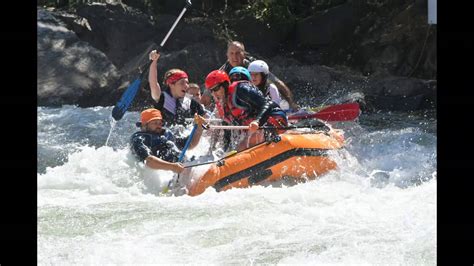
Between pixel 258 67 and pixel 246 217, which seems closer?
pixel 246 217

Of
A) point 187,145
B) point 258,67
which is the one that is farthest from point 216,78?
point 258,67

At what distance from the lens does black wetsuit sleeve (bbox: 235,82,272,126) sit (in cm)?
681

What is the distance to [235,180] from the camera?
Answer: 6.41 m

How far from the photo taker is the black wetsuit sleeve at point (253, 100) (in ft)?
22.3

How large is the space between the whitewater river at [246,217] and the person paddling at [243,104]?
494mm

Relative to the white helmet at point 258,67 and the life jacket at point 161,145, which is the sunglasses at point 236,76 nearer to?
the white helmet at point 258,67

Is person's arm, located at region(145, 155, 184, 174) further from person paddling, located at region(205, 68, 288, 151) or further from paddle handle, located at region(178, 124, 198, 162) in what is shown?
person paddling, located at region(205, 68, 288, 151)

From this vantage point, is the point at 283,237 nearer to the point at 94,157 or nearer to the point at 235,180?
the point at 235,180

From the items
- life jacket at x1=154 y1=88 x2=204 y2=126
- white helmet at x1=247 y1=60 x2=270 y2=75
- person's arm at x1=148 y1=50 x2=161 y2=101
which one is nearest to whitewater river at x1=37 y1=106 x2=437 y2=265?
life jacket at x1=154 y1=88 x2=204 y2=126

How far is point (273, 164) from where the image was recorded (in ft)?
21.6

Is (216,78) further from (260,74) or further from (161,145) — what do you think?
(260,74)

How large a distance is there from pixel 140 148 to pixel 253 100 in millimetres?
1076

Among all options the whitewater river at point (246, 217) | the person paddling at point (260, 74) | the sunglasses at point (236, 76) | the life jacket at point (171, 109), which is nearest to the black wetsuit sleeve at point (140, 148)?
the whitewater river at point (246, 217)
